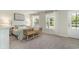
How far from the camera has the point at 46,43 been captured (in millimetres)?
2479

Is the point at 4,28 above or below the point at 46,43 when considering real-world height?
above

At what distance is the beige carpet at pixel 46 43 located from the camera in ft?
8.09

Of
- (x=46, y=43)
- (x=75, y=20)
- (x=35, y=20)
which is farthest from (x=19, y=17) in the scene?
(x=75, y=20)

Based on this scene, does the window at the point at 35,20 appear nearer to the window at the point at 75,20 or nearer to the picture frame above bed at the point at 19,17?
the picture frame above bed at the point at 19,17

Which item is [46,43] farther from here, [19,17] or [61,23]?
[19,17]

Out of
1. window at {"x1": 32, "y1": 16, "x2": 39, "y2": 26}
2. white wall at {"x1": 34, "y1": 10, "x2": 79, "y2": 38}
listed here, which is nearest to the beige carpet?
white wall at {"x1": 34, "y1": 10, "x2": 79, "y2": 38}

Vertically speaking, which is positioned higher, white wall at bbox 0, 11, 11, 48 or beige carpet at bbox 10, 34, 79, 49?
white wall at bbox 0, 11, 11, 48

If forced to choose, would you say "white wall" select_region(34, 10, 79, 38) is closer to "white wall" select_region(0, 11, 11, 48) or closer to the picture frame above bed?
the picture frame above bed

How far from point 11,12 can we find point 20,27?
306 millimetres

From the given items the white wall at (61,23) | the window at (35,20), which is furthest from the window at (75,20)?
the window at (35,20)

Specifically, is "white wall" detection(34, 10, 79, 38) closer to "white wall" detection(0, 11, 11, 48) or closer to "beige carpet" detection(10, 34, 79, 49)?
"beige carpet" detection(10, 34, 79, 49)

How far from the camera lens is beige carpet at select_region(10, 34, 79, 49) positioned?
8.09 ft

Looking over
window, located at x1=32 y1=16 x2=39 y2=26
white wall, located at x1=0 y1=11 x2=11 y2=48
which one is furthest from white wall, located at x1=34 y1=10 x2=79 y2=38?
white wall, located at x1=0 y1=11 x2=11 y2=48
